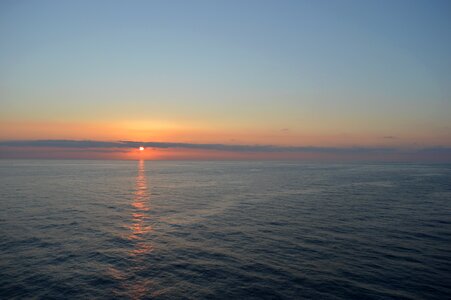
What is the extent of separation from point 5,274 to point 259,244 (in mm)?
29732

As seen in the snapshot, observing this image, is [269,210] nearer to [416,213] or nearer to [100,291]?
[416,213]

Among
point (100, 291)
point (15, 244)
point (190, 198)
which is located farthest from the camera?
point (190, 198)

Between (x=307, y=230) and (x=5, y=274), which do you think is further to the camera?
(x=307, y=230)

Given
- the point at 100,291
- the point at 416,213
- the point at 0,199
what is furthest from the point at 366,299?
the point at 0,199

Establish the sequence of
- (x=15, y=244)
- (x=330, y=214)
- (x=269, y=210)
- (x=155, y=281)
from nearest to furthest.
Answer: (x=155, y=281) < (x=15, y=244) < (x=330, y=214) < (x=269, y=210)

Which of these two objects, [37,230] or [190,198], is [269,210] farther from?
[37,230]

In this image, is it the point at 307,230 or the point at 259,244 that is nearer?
the point at 259,244

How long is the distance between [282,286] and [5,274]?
1122 inches

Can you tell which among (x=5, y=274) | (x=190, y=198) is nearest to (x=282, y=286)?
(x=5, y=274)

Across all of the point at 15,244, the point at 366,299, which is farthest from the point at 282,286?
the point at 15,244

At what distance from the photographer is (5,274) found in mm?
30438

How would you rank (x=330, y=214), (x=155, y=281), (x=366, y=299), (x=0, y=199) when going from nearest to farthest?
(x=366, y=299), (x=155, y=281), (x=330, y=214), (x=0, y=199)

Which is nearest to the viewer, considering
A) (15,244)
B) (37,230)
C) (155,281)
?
(155,281)

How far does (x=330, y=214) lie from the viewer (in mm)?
61312
